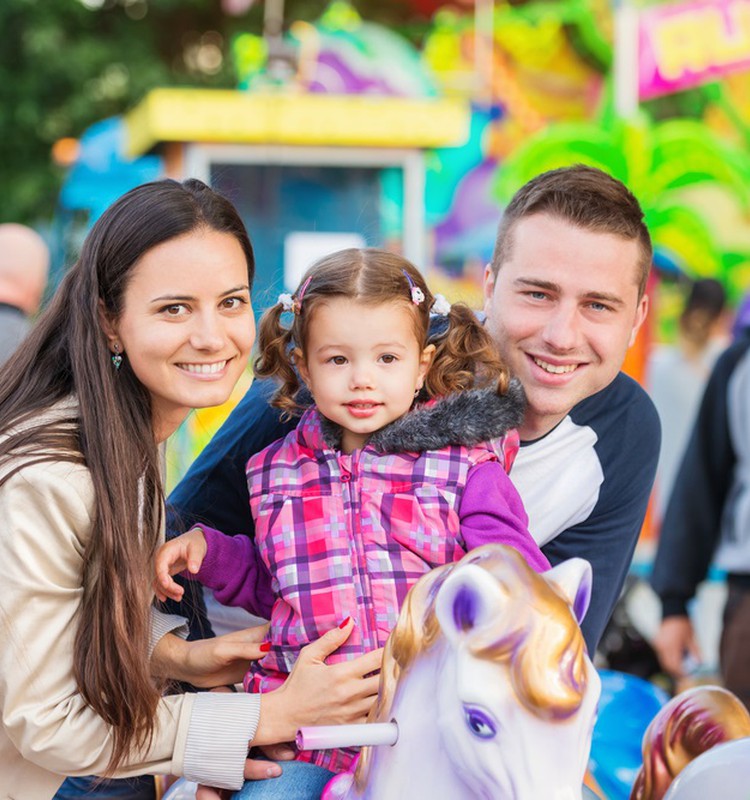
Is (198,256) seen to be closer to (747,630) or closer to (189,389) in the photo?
(189,389)

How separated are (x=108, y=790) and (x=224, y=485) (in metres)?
0.72

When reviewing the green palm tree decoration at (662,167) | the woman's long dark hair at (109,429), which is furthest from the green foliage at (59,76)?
the woman's long dark hair at (109,429)

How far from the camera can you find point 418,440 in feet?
6.31

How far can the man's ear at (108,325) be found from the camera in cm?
203

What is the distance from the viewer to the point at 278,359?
2.13 m

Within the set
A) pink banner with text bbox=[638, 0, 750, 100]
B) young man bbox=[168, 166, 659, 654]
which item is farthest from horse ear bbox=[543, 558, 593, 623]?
pink banner with text bbox=[638, 0, 750, 100]

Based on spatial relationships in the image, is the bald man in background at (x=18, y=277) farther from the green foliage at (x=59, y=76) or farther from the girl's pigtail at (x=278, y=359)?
the green foliage at (x=59, y=76)

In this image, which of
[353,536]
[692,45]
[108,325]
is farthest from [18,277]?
[692,45]

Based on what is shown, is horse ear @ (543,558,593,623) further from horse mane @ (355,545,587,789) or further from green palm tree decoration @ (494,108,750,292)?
green palm tree decoration @ (494,108,750,292)

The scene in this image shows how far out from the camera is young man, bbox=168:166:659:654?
229 centimetres

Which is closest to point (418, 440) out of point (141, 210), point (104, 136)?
point (141, 210)

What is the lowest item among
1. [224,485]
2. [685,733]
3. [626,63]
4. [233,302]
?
[685,733]

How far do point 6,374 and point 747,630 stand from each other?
266 centimetres

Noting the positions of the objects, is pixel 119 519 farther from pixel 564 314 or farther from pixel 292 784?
pixel 564 314
